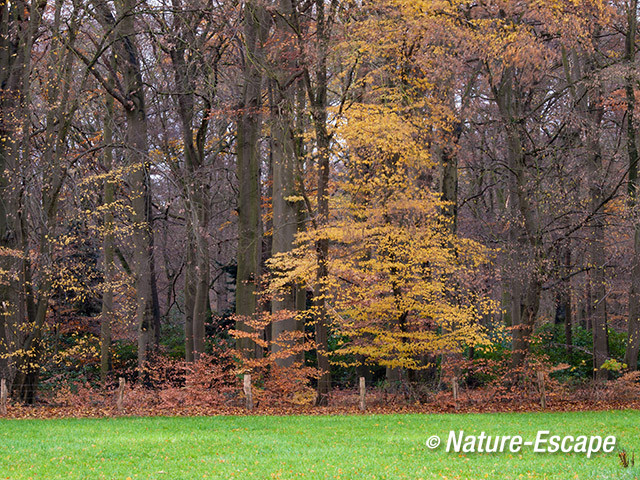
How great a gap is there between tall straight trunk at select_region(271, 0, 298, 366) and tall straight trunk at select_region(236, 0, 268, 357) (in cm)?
60

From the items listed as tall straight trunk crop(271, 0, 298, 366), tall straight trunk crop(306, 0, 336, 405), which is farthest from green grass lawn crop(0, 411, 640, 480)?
tall straight trunk crop(271, 0, 298, 366)

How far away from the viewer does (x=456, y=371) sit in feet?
70.0

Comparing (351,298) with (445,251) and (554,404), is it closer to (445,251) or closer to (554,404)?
(445,251)

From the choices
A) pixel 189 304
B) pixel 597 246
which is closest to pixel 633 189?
pixel 597 246

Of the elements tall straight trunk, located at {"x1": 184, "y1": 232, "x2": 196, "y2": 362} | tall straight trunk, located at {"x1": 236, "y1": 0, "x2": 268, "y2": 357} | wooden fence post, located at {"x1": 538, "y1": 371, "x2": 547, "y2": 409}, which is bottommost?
wooden fence post, located at {"x1": 538, "y1": 371, "x2": 547, "y2": 409}

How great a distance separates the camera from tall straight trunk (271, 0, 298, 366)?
2041 cm

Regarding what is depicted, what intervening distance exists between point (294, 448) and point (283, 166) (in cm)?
1130

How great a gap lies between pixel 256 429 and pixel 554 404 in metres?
8.87

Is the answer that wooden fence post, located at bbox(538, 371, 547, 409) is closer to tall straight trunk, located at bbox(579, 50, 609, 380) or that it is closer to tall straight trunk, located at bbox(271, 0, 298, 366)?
tall straight trunk, located at bbox(579, 50, 609, 380)

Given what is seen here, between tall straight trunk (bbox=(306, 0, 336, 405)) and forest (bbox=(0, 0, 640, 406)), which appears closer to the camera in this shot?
forest (bbox=(0, 0, 640, 406))

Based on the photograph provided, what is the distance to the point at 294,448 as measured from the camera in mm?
12594

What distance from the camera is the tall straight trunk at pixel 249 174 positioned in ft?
69.4

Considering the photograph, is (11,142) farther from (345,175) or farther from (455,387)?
(455,387)

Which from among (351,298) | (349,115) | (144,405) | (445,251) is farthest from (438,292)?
(144,405)
